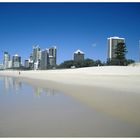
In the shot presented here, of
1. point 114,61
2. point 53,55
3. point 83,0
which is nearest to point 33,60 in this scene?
point 53,55

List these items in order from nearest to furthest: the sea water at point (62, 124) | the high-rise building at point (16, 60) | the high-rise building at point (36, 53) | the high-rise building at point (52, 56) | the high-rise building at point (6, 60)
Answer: the sea water at point (62, 124), the high-rise building at point (52, 56), the high-rise building at point (36, 53), the high-rise building at point (16, 60), the high-rise building at point (6, 60)

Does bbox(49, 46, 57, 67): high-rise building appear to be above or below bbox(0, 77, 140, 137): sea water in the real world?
above

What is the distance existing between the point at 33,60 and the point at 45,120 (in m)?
100

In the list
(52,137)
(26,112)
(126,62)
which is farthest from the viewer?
(126,62)

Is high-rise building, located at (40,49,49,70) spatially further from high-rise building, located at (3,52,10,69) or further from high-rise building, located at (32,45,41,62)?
high-rise building, located at (3,52,10,69)

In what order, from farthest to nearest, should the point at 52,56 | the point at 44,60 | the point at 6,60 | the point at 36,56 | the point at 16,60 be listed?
the point at 6,60
the point at 16,60
the point at 36,56
the point at 52,56
the point at 44,60

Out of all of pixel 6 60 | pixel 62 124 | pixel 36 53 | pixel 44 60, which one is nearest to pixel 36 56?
pixel 36 53

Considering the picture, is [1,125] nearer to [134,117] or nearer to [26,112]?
[26,112]

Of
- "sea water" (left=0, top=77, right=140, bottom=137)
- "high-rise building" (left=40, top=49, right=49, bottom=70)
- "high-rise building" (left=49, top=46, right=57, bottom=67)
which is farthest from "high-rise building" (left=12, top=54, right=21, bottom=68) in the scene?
"sea water" (left=0, top=77, right=140, bottom=137)

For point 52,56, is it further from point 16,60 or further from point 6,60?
point 6,60

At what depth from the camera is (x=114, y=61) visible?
48844mm

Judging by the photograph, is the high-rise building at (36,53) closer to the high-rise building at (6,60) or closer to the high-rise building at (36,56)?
the high-rise building at (36,56)

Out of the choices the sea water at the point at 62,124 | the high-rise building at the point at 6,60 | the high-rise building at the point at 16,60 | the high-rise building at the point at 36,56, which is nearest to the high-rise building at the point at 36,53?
the high-rise building at the point at 36,56

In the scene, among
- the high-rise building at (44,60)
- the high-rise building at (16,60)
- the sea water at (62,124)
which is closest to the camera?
the sea water at (62,124)
